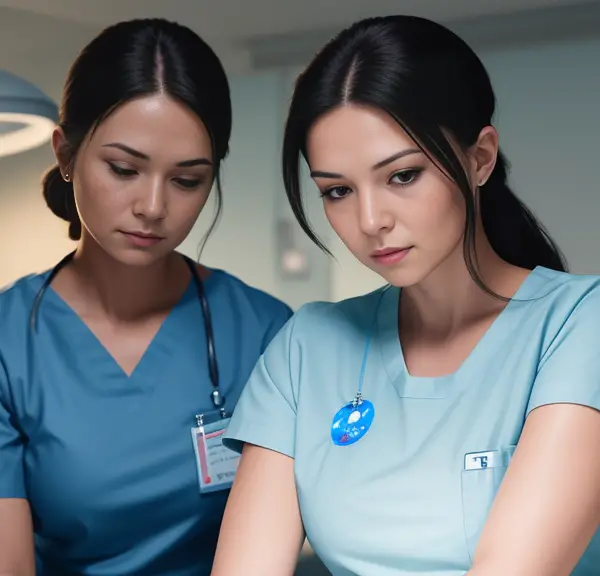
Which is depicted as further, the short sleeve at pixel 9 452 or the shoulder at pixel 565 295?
the short sleeve at pixel 9 452

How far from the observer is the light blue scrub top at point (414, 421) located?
3.62ft

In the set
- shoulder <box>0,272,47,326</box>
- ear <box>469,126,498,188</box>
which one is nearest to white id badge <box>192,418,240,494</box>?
shoulder <box>0,272,47,326</box>

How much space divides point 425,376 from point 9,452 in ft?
2.08

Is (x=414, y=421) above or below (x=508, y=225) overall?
below

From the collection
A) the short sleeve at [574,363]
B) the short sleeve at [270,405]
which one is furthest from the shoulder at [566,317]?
the short sleeve at [270,405]

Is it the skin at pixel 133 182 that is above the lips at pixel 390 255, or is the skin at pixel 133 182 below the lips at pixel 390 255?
above

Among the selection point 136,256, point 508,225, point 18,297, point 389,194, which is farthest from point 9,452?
point 508,225

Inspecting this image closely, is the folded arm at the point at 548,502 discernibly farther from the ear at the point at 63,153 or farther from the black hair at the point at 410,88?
the ear at the point at 63,153

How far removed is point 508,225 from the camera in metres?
1.31

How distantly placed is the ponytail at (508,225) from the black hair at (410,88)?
3.9 inches

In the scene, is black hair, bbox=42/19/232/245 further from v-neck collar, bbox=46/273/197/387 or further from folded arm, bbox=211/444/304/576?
folded arm, bbox=211/444/304/576

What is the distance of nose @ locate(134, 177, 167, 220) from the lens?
1.31m

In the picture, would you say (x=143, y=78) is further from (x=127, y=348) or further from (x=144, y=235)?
(x=127, y=348)

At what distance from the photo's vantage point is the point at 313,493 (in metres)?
1.23
